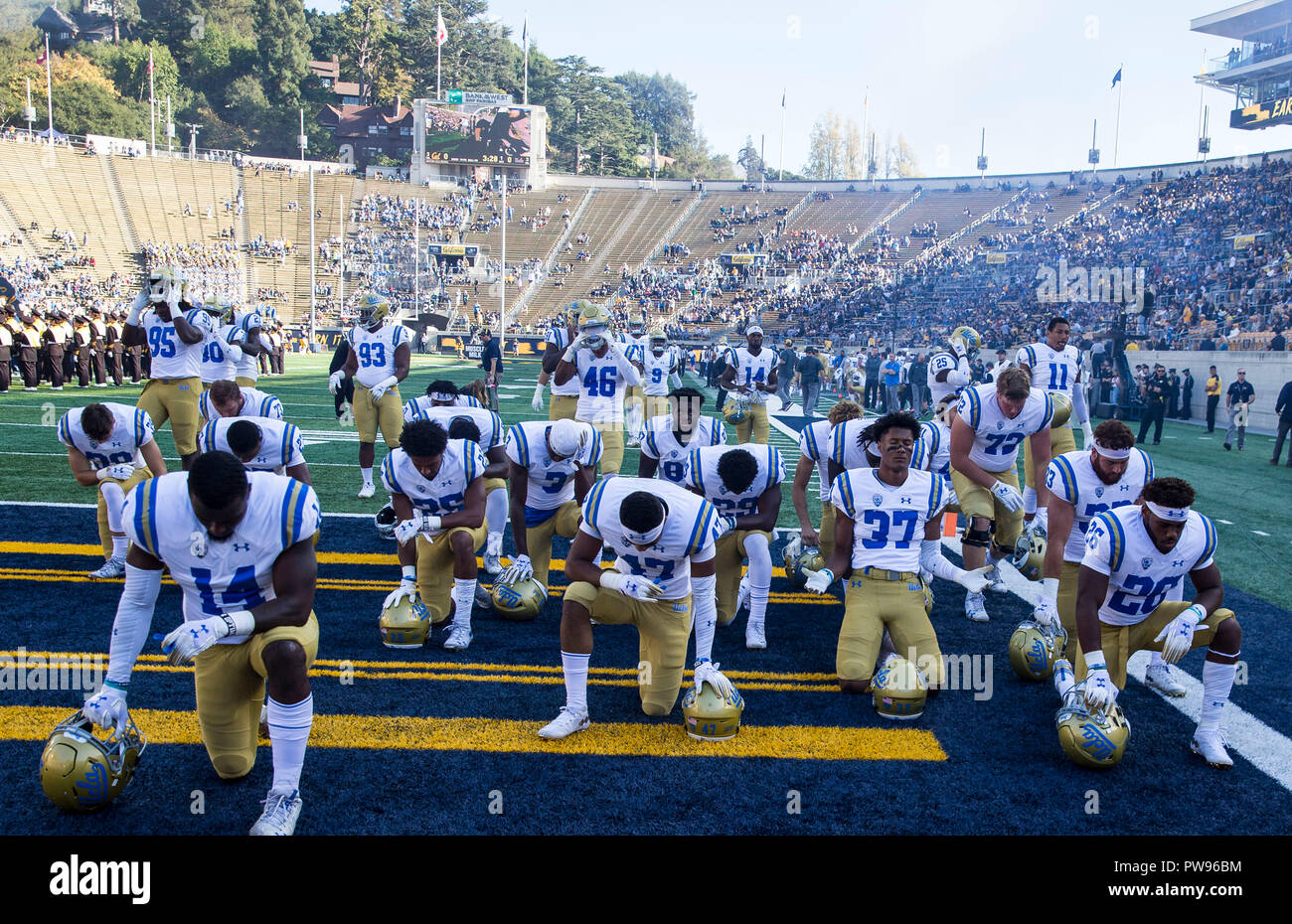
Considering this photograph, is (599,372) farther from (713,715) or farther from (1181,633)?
(1181,633)

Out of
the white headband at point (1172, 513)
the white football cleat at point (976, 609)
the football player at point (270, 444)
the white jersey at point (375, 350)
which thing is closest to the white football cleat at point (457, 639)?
the football player at point (270, 444)

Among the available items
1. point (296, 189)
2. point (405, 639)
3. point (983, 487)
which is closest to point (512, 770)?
point (405, 639)

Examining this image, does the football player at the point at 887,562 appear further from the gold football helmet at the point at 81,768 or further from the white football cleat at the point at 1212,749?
the gold football helmet at the point at 81,768

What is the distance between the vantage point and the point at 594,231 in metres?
56.7

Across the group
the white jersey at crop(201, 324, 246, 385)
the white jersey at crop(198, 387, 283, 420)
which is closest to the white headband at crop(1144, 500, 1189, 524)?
the white jersey at crop(198, 387, 283, 420)

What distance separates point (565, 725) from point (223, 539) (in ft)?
6.30

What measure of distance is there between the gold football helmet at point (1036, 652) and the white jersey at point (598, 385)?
5337mm

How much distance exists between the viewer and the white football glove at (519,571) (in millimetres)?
6395

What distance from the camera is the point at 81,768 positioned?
379 centimetres

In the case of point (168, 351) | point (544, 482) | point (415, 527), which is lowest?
point (415, 527)

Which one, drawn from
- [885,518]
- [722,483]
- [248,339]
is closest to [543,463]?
[722,483]

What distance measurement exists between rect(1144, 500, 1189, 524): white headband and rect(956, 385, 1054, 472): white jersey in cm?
274
